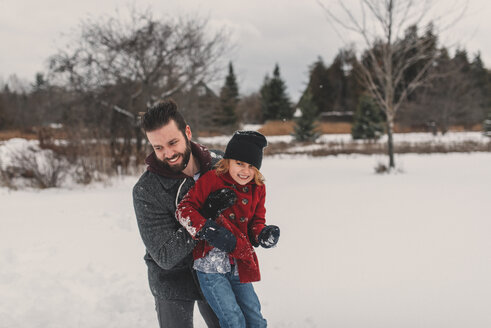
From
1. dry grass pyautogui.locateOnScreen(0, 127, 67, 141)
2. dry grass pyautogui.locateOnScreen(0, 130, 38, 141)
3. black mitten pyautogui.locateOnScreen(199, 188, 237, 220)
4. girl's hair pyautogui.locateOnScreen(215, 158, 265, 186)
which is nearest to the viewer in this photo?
black mitten pyautogui.locateOnScreen(199, 188, 237, 220)

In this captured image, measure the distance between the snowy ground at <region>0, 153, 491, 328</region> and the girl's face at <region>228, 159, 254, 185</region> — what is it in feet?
6.03

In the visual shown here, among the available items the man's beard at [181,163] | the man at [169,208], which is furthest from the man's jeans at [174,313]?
the man's beard at [181,163]

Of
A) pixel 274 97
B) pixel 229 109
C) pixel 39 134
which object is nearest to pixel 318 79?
pixel 274 97

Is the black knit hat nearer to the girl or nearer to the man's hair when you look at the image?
the girl

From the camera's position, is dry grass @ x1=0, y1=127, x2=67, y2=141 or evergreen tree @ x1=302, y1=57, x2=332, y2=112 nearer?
dry grass @ x1=0, y1=127, x2=67, y2=141

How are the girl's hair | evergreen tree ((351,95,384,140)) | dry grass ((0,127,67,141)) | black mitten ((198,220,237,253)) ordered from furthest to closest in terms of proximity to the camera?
evergreen tree ((351,95,384,140)) < dry grass ((0,127,67,141)) < the girl's hair < black mitten ((198,220,237,253))

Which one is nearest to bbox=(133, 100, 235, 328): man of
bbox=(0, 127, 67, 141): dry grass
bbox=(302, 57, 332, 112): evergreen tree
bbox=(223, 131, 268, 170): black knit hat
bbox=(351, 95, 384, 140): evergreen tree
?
bbox=(223, 131, 268, 170): black knit hat

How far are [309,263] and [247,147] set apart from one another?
2.74 metres

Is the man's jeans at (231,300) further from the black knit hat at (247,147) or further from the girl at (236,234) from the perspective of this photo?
the black knit hat at (247,147)

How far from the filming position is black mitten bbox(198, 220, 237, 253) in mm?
1519

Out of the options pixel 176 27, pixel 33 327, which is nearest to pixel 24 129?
pixel 176 27

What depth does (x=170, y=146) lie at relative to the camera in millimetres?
1658

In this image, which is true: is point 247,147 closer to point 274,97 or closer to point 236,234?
point 236,234

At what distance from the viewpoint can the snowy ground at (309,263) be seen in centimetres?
305
